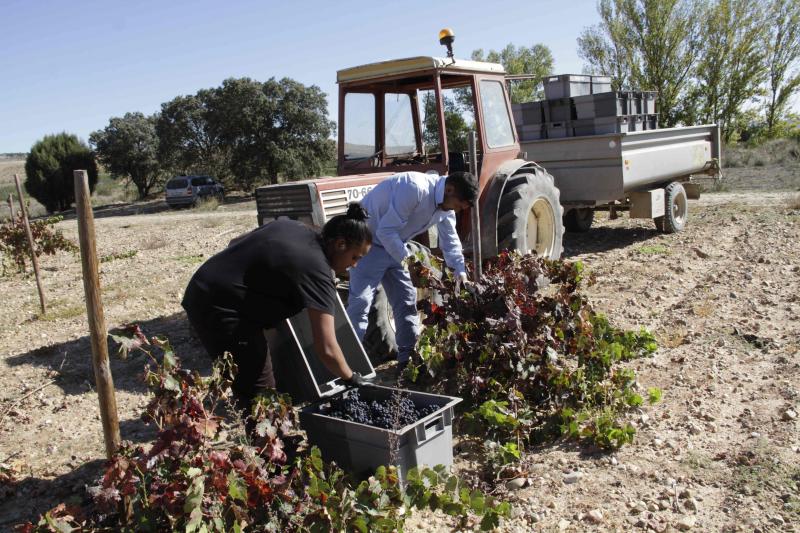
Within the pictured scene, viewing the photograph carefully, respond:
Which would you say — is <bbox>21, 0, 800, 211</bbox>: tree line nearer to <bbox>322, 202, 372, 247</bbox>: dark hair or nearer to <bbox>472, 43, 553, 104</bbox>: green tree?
<bbox>472, 43, 553, 104</bbox>: green tree

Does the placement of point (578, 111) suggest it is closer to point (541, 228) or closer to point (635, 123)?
point (635, 123)

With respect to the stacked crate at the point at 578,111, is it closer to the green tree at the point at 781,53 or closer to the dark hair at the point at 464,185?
the dark hair at the point at 464,185

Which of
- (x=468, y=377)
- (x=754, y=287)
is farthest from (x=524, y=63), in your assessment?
(x=468, y=377)

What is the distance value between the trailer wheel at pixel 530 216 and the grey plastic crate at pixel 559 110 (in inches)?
86.0

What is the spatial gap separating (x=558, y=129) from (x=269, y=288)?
705 centimetres

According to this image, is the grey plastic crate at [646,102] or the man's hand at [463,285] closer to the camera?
the man's hand at [463,285]

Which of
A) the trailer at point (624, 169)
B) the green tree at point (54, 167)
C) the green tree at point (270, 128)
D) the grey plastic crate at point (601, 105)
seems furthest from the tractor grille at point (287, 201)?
the green tree at point (54, 167)

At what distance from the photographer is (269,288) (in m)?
3.04

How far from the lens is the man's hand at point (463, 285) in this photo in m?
4.31

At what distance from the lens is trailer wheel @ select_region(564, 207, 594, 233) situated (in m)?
10.5

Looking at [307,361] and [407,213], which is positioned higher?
[407,213]

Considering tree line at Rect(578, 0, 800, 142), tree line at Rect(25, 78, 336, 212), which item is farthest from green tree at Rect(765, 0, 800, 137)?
tree line at Rect(25, 78, 336, 212)

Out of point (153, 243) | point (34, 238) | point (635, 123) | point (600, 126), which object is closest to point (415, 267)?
point (600, 126)

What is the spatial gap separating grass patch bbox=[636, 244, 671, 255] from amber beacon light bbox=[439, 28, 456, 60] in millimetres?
4123
